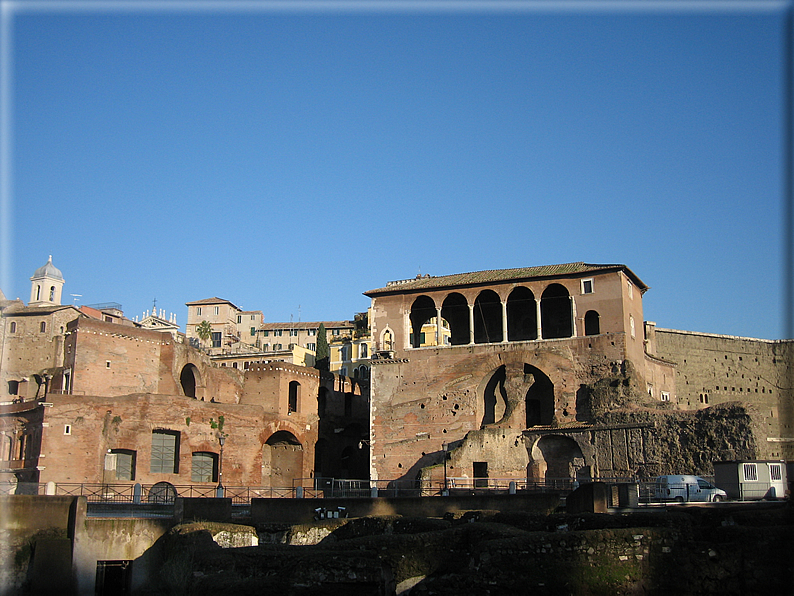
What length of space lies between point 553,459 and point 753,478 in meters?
13.4

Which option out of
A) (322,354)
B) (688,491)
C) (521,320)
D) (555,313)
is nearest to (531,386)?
(555,313)

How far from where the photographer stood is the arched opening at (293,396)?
50844 mm

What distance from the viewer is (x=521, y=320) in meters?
50.7

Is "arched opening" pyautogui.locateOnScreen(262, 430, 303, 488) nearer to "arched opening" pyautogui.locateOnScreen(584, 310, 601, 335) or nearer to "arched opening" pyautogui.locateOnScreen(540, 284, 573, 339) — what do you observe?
"arched opening" pyautogui.locateOnScreen(540, 284, 573, 339)

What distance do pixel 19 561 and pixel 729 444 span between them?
Result: 27.0m

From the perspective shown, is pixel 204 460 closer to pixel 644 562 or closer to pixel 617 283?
pixel 617 283

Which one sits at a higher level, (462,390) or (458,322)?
(458,322)

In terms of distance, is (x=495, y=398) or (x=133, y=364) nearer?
(x=495, y=398)

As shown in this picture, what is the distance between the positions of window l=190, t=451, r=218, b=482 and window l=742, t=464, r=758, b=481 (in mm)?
25830

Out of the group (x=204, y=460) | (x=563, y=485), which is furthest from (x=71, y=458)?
(x=563, y=485)

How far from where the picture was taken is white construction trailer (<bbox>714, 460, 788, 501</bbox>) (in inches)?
1128

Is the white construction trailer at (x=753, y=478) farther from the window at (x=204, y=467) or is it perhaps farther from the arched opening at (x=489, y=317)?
the window at (x=204, y=467)

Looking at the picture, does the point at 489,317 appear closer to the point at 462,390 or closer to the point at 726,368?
the point at 462,390

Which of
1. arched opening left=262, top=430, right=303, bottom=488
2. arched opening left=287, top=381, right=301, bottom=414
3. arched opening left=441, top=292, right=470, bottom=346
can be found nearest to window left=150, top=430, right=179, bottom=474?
arched opening left=262, top=430, right=303, bottom=488
